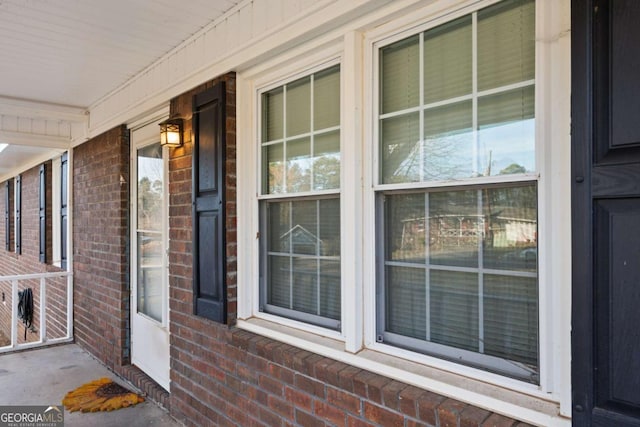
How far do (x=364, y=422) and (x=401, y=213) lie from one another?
37.4 inches

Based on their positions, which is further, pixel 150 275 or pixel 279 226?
pixel 150 275

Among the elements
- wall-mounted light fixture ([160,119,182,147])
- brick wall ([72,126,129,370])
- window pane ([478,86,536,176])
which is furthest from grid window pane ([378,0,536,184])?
brick wall ([72,126,129,370])

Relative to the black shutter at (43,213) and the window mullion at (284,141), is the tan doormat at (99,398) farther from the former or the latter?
the black shutter at (43,213)

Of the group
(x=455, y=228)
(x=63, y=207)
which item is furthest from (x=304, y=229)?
(x=63, y=207)

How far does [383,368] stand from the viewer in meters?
1.85

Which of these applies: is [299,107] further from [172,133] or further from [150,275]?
[150,275]

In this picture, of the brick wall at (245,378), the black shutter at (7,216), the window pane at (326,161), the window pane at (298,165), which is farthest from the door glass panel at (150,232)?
the black shutter at (7,216)

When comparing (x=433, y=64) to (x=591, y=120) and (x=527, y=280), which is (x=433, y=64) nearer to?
(x=591, y=120)

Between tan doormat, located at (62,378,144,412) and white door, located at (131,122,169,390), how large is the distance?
25 cm

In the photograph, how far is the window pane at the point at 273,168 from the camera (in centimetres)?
254

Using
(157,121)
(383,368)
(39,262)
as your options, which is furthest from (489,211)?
(39,262)

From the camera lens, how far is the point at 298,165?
243cm

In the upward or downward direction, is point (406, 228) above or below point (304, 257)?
above

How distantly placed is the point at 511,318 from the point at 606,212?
56 centimetres
